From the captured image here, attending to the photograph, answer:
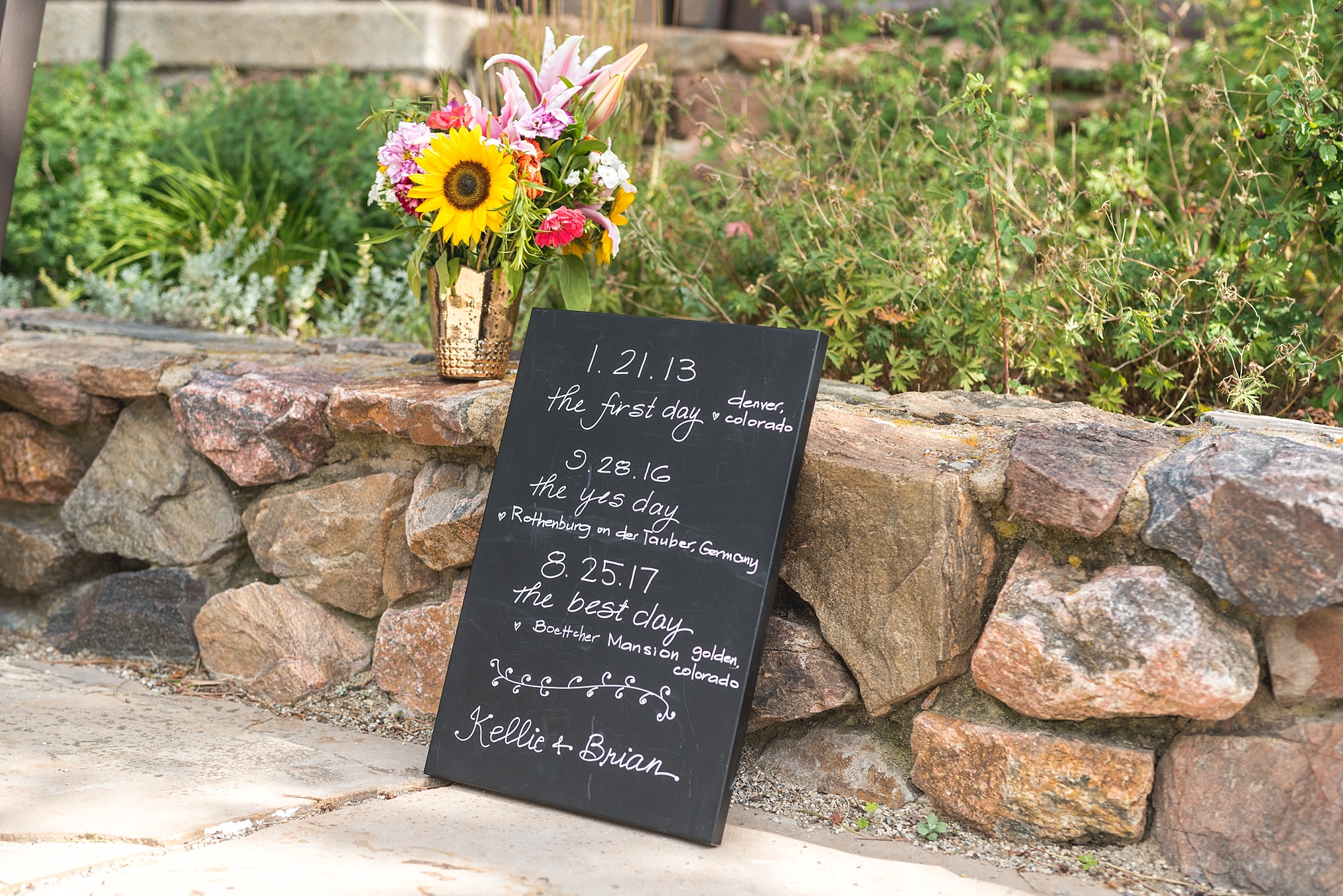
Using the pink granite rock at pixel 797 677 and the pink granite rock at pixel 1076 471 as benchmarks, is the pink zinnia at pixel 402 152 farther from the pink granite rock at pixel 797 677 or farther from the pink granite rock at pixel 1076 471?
A: the pink granite rock at pixel 1076 471

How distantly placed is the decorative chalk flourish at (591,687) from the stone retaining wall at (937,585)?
0.29 metres

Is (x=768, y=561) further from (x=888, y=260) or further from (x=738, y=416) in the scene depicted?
(x=888, y=260)

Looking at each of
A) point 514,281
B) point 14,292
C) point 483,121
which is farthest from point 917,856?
point 14,292

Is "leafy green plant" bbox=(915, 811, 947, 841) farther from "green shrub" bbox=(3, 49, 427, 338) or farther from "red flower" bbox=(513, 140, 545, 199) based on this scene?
"green shrub" bbox=(3, 49, 427, 338)

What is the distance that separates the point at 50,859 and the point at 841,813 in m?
1.43

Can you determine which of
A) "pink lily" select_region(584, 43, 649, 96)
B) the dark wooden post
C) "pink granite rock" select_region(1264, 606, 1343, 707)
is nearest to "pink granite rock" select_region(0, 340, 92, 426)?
the dark wooden post

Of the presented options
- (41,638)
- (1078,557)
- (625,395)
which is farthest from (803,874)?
(41,638)

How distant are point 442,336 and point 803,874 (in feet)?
4.89

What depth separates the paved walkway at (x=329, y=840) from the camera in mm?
1806

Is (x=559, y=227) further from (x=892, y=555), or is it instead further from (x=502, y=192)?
(x=892, y=555)

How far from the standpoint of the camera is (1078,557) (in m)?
2.04

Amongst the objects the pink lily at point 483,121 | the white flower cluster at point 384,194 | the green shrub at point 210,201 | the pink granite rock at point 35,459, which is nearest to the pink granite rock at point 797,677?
the pink lily at point 483,121

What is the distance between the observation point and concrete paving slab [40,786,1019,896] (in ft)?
5.85

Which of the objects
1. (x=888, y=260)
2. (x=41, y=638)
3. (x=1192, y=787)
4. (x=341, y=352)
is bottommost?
(x=41, y=638)
